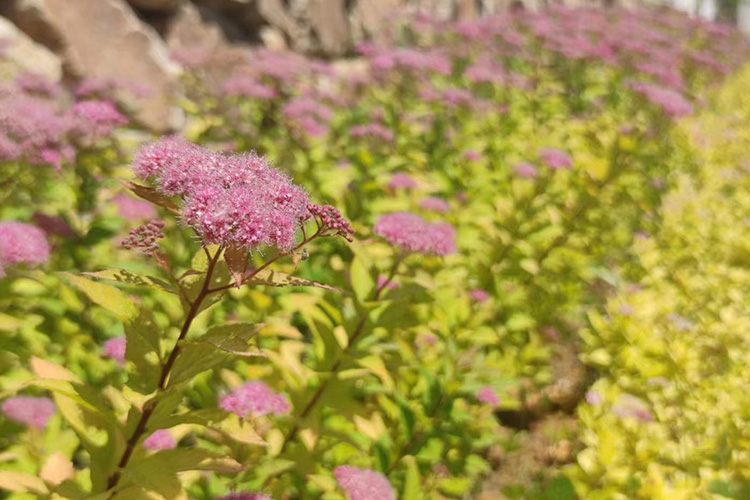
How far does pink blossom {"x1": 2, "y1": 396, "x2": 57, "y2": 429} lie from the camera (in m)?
1.80

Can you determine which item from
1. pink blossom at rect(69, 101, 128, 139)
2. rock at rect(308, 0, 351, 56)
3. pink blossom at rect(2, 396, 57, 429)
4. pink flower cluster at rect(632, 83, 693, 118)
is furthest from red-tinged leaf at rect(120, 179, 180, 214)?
rock at rect(308, 0, 351, 56)

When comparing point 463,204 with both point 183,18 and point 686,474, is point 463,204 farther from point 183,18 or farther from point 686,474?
point 183,18

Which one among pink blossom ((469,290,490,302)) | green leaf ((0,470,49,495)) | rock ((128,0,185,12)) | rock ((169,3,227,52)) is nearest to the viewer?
green leaf ((0,470,49,495))

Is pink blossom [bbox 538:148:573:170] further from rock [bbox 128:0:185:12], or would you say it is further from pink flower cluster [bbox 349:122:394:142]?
rock [bbox 128:0:185:12]

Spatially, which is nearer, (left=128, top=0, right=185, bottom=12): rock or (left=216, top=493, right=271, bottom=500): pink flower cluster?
(left=216, top=493, right=271, bottom=500): pink flower cluster

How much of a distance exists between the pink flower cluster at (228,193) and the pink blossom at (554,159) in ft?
8.07

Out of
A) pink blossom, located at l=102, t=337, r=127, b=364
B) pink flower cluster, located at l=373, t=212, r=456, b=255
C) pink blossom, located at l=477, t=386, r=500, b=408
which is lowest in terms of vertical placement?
pink blossom, located at l=477, t=386, r=500, b=408

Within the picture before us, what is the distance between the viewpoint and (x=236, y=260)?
42.9 inches

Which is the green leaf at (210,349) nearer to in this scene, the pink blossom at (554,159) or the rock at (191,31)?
the pink blossom at (554,159)

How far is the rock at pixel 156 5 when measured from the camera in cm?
511

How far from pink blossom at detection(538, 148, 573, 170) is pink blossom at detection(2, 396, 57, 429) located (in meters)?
2.59

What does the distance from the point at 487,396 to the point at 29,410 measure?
5.06 ft

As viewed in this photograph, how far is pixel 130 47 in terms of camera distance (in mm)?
4625

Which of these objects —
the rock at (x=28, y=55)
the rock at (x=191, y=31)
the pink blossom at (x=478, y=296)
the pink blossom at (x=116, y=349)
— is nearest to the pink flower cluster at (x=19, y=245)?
the pink blossom at (x=116, y=349)
